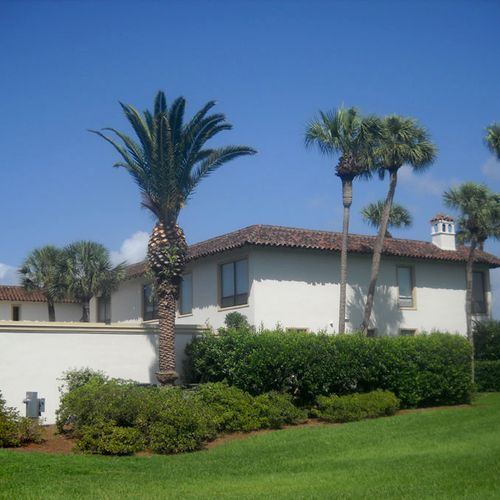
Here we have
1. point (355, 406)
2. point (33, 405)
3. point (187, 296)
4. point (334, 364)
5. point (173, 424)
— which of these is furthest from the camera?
point (187, 296)

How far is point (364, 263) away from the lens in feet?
107

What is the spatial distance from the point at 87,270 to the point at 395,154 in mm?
15752

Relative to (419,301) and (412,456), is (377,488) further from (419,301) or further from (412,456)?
(419,301)

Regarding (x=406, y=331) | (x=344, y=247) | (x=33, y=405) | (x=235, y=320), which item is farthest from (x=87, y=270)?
(x=33, y=405)

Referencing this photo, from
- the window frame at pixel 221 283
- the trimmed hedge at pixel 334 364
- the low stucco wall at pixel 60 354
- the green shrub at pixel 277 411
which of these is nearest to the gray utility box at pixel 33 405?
the low stucco wall at pixel 60 354

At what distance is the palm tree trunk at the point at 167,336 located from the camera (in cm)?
2353

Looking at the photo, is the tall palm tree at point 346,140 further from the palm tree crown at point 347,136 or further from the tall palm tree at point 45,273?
the tall palm tree at point 45,273

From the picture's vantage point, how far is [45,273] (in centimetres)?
3875

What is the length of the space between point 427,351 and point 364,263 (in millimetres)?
7448

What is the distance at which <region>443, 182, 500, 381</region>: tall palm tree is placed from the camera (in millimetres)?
33688

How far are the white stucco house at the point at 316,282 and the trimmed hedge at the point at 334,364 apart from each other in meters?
4.50

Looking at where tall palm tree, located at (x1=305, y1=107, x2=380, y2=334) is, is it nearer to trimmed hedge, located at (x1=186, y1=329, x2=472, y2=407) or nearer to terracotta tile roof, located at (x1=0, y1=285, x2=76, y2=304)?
trimmed hedge, located at (x1=186, y1=329, x2=472, y2=407)

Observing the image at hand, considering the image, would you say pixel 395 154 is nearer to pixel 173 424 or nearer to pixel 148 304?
pixel 148 304

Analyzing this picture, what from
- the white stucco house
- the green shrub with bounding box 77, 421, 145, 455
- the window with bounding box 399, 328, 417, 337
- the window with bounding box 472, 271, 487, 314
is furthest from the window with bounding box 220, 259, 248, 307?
the window with bounding box 472, 271, 487, 314
